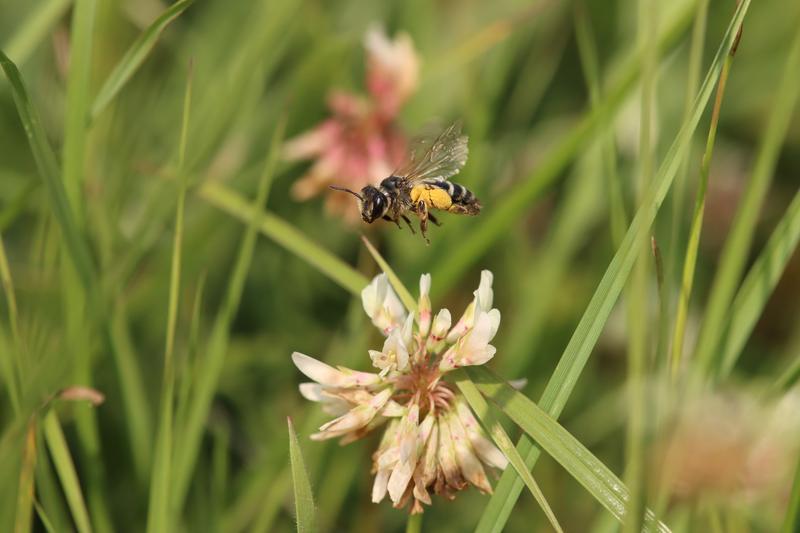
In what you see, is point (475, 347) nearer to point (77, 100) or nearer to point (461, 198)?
point (461, 198)

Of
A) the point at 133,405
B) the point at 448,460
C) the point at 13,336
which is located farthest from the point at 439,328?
the point at 133,405

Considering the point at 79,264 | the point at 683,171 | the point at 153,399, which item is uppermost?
the point at 153,399

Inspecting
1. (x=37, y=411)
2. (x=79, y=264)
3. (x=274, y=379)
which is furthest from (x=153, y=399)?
(x=37, y=411)

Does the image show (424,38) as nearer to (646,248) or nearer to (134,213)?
(134,213)

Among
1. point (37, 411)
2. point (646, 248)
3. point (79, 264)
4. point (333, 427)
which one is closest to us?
point (646, 248)

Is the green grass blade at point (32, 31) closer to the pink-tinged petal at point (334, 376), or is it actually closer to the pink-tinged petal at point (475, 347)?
the pink-tinged petal at point (334, 376)

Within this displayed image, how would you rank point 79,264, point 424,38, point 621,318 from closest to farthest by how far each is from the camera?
point 79,264, point 621,318, point 424,38

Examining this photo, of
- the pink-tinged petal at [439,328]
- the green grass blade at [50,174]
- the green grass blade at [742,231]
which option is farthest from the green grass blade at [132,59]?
the green grass blade at [742,231]
